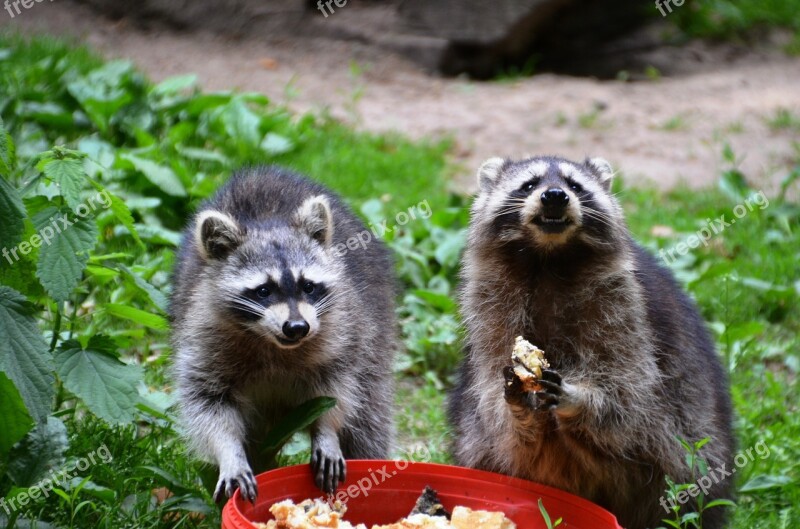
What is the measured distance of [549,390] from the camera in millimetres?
3879

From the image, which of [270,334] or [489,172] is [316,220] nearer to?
[270,334]

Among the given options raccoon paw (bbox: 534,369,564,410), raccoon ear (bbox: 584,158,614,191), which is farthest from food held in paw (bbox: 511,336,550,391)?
raccoon ear (bbox: 584,158,614,191)

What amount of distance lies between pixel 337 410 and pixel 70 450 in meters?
1.12

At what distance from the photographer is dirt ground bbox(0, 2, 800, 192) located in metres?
9.07

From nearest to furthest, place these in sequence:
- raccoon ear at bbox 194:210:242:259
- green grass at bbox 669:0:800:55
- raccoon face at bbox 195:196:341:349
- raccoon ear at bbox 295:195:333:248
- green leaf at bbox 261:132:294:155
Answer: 1. raccoon face at bbox 195:196:341:349
2. raccoon ear at bbox 194:210:242:259
3. raccoon ear at bbox 295:195:333:248
4. green leaf at bbox 261:132:294:155
5. green grass at bbox 669:0:800:55

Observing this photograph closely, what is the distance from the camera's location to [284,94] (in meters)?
9.68

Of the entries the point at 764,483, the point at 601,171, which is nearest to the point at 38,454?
the point at 601,171

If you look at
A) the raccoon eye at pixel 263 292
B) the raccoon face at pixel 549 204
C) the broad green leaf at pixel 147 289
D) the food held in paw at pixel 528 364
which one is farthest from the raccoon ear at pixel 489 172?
the broad green leaf at pixel 147 289

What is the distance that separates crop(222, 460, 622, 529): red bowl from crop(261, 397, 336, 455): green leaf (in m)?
0.19

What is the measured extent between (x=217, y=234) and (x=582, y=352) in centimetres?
161

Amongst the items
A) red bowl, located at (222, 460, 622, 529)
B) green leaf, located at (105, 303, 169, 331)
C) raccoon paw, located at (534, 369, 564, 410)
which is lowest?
red bowl, located at (222, 460, 622, 529)

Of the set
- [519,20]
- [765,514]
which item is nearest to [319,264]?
[765,514]

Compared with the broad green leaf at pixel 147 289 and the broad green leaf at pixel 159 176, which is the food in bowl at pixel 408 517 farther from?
the broad green leaf at pixel 159 176

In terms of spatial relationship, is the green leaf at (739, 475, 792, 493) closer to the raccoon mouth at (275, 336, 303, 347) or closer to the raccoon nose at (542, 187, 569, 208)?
the raccoon nose at (542, 187, 569, 208)
